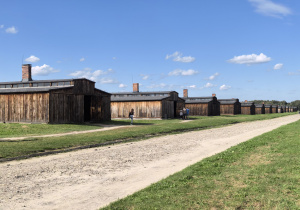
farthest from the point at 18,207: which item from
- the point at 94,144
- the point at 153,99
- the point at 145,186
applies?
the point at 153,99

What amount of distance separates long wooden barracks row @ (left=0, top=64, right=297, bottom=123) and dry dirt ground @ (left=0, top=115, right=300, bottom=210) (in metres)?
18.8

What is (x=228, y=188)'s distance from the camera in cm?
794

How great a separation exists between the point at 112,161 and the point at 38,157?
3.88 meters

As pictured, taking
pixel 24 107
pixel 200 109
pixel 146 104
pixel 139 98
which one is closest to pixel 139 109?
pixel 146 104

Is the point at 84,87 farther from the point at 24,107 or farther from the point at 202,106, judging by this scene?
the point at 202,106

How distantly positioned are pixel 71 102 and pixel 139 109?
19242mm

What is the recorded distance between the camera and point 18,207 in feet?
22.2

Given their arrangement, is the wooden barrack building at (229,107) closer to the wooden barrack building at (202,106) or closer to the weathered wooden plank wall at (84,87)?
the wooden barrack building at (202,106)

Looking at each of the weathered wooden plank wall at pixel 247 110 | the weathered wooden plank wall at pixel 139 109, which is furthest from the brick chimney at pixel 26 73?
the weathered wooden plank wall at pixel 247 110

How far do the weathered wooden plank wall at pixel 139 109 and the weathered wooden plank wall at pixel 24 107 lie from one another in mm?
22156

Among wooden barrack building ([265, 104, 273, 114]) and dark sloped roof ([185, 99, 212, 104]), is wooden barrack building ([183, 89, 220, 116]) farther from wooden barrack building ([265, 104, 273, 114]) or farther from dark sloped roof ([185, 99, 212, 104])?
wooden barrack building ([265, 104, 273, 114])

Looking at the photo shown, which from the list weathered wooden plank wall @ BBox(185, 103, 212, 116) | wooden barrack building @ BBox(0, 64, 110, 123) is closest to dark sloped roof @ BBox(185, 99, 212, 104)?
weathered wooden plank wall @ BBox(185, 103, 212, 116)

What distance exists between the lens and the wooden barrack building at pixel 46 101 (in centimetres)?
Answer: 3189

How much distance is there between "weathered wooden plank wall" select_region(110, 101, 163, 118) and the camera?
168 ft
